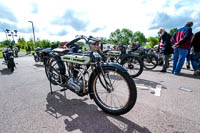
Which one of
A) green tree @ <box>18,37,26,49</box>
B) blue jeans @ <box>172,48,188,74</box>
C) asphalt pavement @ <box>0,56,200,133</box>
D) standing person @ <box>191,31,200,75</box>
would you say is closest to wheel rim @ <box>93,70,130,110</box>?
asphalt pavement @ <box>0,56,200,133</box>

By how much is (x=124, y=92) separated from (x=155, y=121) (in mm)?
1086

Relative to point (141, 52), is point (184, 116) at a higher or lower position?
lower

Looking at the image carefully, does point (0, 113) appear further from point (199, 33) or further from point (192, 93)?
point (199, 33)

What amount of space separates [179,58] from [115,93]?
10.4 feet

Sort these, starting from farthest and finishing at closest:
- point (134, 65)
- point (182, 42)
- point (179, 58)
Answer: point (134, 65) < point (179, 58) < point (182, 42)

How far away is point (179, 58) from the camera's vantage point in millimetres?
4141

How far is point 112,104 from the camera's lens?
221cm

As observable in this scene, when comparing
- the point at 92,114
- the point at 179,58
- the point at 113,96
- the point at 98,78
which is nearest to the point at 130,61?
the point at 179,58

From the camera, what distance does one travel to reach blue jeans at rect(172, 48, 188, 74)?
406 cm

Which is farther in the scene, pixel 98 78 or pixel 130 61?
pixel 130 61

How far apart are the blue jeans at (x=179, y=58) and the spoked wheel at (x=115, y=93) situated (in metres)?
2.75

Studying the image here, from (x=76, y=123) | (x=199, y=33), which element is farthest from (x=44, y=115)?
(x=199, y=33)

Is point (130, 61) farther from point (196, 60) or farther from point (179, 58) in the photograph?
point (196, 60)

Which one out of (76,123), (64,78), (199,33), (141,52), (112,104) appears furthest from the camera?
(141,52)
